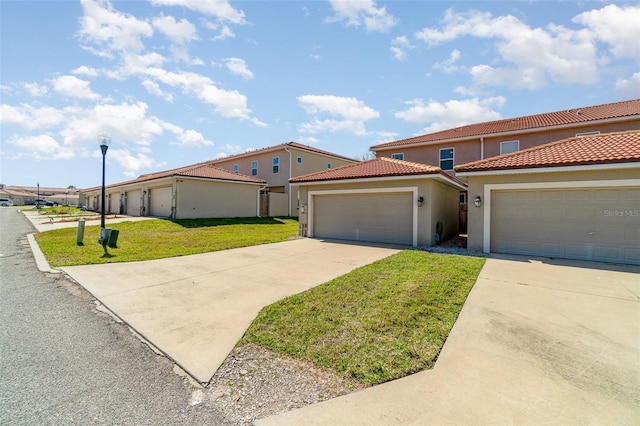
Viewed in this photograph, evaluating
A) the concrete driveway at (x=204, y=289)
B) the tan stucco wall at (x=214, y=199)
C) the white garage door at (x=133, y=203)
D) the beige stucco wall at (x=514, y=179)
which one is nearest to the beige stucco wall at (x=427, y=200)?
the beige stucco wall at (x=514, y=179)

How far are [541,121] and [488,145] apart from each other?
3031 mm

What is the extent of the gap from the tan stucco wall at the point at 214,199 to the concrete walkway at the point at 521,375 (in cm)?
1966

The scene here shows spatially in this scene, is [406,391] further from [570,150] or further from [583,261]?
[570,150]

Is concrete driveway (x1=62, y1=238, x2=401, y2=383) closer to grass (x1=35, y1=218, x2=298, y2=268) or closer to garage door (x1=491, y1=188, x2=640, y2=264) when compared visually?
grass (x1=35, y1=218, x2=298, y2=268)

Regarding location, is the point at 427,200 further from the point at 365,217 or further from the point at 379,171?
the point at 365,217

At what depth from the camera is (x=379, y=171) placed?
12.9 m

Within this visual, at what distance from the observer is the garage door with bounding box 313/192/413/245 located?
40.8 feet

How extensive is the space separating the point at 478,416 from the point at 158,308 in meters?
4.77

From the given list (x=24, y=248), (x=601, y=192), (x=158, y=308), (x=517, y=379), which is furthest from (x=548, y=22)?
(x=24, y=248)

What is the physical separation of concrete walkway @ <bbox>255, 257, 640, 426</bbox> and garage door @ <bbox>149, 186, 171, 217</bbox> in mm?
21171

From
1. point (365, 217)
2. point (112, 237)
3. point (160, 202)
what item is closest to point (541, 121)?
point (365, 217)

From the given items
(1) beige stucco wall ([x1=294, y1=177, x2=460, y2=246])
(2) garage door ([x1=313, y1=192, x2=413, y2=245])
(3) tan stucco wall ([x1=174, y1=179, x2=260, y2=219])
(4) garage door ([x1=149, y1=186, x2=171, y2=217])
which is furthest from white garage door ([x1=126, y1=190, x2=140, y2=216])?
(2) garage door ([x1=313, y1=192, x2=413, y2=245])

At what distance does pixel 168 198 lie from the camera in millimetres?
21547

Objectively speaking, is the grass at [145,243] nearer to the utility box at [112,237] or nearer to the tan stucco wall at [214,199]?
the utility box at [112,237]
